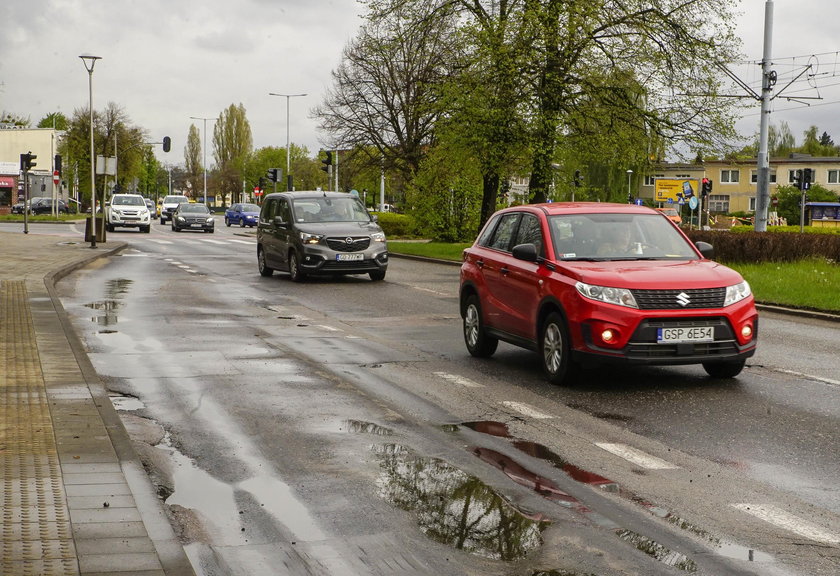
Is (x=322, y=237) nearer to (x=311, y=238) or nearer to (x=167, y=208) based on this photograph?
(x=311, y=238)

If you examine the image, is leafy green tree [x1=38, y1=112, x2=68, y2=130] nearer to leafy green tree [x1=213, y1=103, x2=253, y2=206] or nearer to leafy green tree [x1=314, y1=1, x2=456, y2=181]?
leafy green tree [x1=213, y1=103, x2=253, y2=206]

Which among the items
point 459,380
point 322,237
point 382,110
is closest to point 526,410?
point 459,380

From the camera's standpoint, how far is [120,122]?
92688mm

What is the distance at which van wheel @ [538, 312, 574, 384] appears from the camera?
31.0 feet

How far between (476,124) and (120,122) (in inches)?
2661

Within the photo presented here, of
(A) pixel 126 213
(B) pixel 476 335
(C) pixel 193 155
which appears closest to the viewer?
(B) pixel 476 335

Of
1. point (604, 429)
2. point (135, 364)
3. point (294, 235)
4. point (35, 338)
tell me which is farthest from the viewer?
point (294, 235)

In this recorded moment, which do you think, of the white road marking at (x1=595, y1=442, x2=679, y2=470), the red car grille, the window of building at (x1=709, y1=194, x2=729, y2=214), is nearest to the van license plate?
the red car grille

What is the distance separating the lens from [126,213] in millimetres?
54531

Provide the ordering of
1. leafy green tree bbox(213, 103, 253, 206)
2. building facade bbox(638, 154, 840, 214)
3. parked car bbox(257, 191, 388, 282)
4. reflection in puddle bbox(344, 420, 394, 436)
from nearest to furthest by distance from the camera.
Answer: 1. reflection in puddle bbox(344, 420, 394, 436)
2. parked car bbox(257, 191, 388, 282)
3. building facade bbox(638, 154, 840, 214)
4. leafy green tree bbox(213, 103, 253, 206)

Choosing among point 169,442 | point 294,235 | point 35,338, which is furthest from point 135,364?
point 294,235

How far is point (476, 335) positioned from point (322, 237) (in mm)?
11326

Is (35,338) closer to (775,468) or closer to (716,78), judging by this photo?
(775,468)

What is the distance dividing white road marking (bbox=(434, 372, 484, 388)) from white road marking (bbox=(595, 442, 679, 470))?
2.50 m
